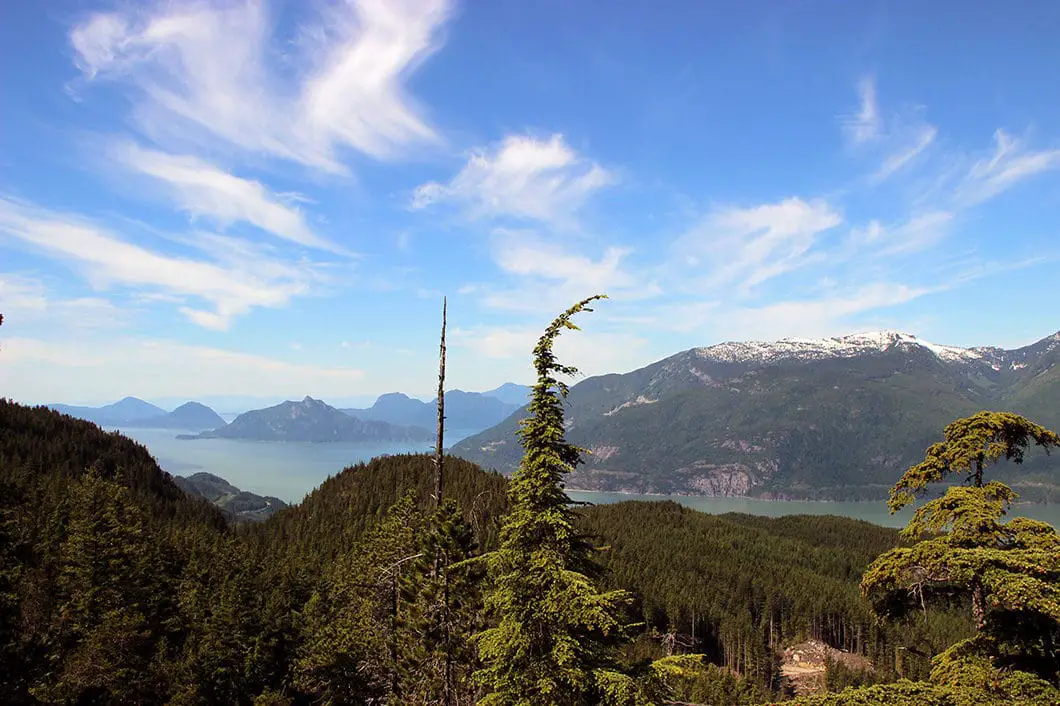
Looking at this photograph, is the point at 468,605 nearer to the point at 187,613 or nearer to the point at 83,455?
the point at 187,613

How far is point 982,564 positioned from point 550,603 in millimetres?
9176

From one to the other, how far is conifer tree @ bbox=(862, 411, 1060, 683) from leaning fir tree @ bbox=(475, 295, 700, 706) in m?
5.52

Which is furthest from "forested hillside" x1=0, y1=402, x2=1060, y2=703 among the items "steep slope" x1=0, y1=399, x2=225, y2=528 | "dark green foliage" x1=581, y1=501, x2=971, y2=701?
"steep slope" x1=0, y1=399, x2=225, y2=528

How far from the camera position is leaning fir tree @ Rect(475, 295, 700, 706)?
13.3 metres

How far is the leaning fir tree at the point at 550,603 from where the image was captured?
13305 millimetres

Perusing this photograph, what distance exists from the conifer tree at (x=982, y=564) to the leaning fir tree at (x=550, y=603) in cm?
552

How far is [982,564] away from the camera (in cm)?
1150

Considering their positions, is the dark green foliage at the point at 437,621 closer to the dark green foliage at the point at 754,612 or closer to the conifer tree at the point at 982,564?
the conifer tree at the point at 982,564

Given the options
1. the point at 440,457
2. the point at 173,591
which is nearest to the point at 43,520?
the point at 173,591

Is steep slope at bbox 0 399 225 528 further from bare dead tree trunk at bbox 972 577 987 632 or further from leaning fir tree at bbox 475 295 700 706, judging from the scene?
bare dead tree trunk at bbox 972 577 987 632

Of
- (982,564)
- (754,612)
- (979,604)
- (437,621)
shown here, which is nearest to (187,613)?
(437,621)

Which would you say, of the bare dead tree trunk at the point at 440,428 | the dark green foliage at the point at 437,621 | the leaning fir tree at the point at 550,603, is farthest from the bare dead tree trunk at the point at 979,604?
the dark green foliage at the point at 437,621

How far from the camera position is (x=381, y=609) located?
3591cm

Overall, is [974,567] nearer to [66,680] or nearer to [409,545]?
[409,545]
